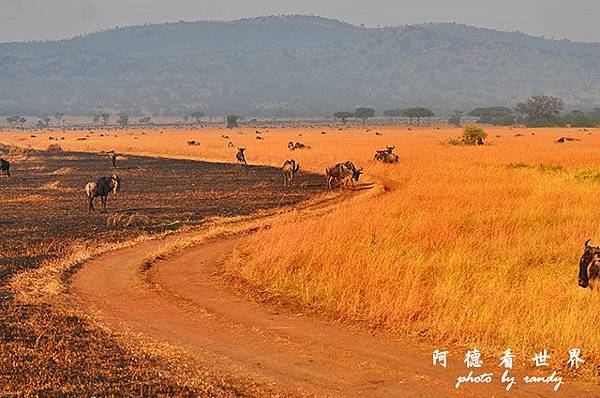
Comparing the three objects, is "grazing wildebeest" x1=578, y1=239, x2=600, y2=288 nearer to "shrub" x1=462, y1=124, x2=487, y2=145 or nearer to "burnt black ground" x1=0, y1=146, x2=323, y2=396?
"burnt black ground" x1=0, y1=146, x2=323, y2=396

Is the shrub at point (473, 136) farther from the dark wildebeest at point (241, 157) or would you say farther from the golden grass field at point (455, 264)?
the golden grass field at point (455, 264)

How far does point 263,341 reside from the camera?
1149 centimetres

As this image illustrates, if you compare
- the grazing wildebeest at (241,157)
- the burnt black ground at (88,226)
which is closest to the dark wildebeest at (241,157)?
the grazing wildebeest at (241,157)

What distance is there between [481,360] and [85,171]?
42.6 m

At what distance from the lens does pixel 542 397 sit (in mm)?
9031

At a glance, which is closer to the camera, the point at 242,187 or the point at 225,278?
the point at 225,278

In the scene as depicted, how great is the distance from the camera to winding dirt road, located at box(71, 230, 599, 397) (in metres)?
9.46

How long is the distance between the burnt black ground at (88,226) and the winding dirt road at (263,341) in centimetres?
72

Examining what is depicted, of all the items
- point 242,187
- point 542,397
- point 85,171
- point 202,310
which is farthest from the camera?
point 85,171

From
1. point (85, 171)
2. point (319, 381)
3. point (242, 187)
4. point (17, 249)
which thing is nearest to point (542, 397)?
point (319, 381)

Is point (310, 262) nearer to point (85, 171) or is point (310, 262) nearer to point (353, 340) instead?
point (353, 340)

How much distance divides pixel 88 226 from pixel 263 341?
13.7 meters

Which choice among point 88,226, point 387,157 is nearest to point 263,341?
point 88,226

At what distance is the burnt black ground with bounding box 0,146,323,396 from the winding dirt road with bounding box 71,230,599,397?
2.36 ft
